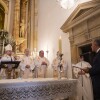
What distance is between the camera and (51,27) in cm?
808

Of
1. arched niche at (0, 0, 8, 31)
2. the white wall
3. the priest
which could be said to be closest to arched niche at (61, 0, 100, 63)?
the white wall

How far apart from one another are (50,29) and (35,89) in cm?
614

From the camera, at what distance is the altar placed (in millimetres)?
2047

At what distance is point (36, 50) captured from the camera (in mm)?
8883

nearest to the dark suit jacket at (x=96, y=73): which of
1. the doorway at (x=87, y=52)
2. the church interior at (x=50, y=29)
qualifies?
the church interior at (x=50, y=29)

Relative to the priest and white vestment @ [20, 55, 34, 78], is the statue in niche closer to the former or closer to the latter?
the priest

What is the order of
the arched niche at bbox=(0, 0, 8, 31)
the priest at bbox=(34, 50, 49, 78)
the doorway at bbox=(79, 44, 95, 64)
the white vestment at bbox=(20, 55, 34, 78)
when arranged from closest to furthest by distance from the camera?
the doorway at bbox=(79, 44, 95, 64) → the white vestment at bbox=(20, 55, 34, 78) → the priest at bbox=(34, 50, 49, 78) → the arched niche at bbox=(0, 0, 8, 31)

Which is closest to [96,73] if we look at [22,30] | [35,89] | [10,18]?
[35,89]

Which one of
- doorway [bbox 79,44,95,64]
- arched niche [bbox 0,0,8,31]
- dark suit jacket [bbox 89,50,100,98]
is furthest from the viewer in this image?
arched niche [bbox 0,0,8,31]

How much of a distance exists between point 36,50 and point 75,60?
3.48 m

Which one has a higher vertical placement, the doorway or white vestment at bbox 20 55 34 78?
the doorway

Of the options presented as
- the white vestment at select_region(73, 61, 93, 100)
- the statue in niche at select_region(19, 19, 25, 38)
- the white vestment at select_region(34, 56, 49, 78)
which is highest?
the statue in niche at select_region(19, 19, 25, 38)

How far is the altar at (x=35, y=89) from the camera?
2047mm

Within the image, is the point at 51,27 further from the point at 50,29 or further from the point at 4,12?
the point at 4,12
